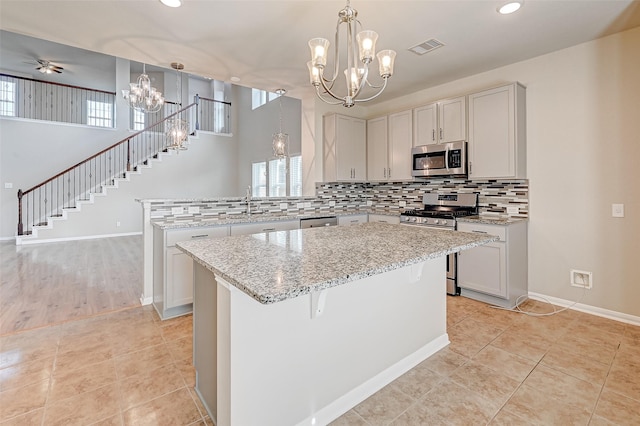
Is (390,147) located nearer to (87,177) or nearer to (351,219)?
(351,219)

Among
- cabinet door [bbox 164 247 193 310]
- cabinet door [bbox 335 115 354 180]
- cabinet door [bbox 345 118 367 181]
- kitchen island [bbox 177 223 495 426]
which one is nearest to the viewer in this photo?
kitchen island [bbox 177 223 495 426]

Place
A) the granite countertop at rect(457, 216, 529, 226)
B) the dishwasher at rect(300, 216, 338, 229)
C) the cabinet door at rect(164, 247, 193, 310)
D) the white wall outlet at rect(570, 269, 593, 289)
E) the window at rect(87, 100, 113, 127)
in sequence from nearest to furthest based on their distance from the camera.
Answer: the cabinet door at rect(164, 247, 193, 310) → the white wall outlet at rect(570, 269, 593, 289) → the granite countertop at rect(457, 216, 529, 226) → the dishwasher at rect(300, 216, 338, 229) → the window at rect(87, 100, 113, 127)

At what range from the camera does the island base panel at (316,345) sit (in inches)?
51.6

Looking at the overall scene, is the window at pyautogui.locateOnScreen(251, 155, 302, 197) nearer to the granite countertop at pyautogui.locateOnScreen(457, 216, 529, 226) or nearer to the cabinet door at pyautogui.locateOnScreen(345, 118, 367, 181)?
the cabinet door at pyautogui.locateOnScreen(345, 118, 367, 181)

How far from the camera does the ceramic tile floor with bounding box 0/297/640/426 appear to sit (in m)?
1.66

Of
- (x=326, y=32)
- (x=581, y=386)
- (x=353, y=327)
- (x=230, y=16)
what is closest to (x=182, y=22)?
(x=230, y=16)

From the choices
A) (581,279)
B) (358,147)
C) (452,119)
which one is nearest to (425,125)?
(452,119)

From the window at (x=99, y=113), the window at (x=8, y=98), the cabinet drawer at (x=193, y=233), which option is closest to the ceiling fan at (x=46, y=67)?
the window at (x=8, y=98)

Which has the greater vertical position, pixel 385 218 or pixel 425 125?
pixel 425 125

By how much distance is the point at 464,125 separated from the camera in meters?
3.62

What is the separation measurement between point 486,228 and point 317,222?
1.96 m

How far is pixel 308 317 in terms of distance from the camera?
1551 millimetres

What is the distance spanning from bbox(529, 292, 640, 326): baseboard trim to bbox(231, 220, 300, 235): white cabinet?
9.25 ft

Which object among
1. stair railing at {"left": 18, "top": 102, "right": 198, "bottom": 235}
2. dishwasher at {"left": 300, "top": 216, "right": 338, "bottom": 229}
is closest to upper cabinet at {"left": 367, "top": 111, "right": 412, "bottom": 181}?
dishwasher at {"left": 300, "top": 216, "right": 338, "bottom": 229}
